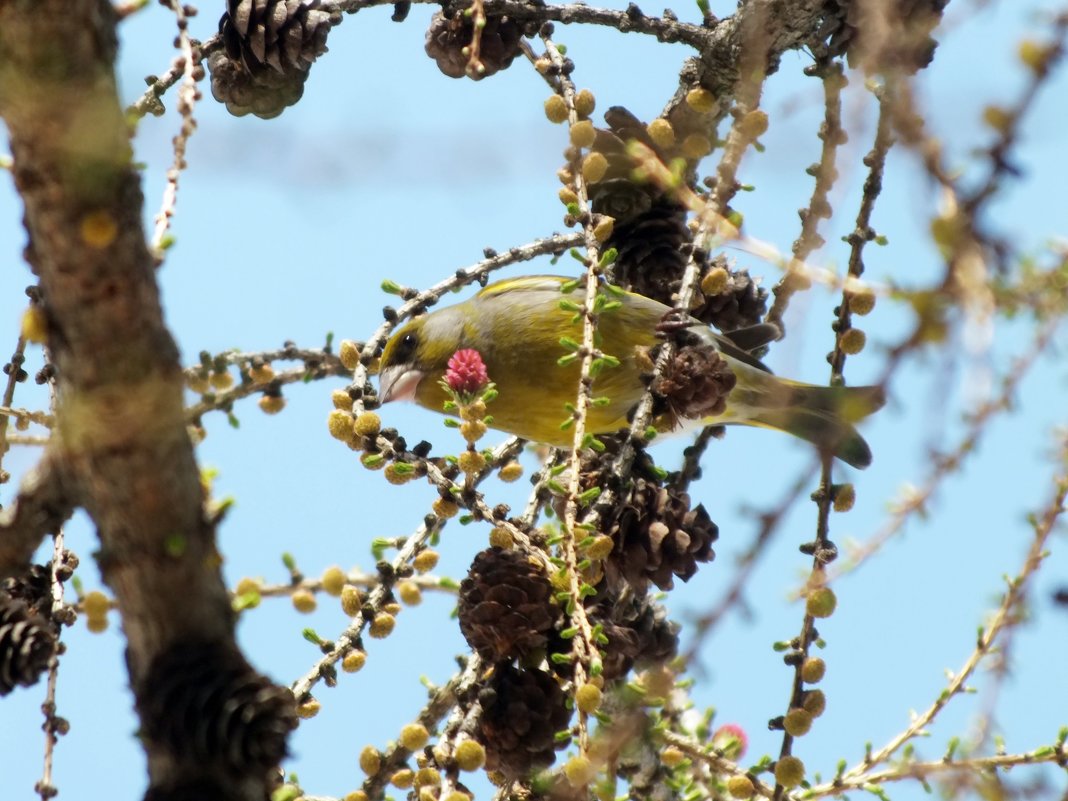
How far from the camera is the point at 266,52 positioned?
2166 millimetres

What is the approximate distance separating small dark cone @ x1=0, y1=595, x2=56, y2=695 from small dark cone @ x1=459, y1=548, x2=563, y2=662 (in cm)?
54

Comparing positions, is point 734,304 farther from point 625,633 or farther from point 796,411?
point 625,633

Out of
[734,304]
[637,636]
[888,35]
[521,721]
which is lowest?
[521,721]

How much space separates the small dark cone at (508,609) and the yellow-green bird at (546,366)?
2.56 feet

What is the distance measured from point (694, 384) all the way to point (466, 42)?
35.7 inches

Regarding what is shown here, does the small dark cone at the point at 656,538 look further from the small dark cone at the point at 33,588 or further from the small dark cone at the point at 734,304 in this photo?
the small dark cone at the point at 33,588

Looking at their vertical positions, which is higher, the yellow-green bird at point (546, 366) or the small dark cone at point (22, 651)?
the yellow-green bird at point (546, 366)

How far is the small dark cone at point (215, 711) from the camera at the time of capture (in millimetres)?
1151

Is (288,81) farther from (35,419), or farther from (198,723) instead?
(198,723)

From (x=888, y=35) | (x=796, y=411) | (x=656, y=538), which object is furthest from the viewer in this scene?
(x=796, y=411)

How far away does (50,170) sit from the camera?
1.03m

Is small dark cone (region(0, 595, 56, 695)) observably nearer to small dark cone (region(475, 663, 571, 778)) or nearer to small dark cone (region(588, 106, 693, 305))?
small dark cone (region(475, 663, 571, 778))

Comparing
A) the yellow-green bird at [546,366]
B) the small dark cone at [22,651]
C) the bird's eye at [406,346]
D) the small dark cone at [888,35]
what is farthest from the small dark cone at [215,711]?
the bird's eye at [406,346]

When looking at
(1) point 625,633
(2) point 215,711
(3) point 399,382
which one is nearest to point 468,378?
(1) point 625,633
